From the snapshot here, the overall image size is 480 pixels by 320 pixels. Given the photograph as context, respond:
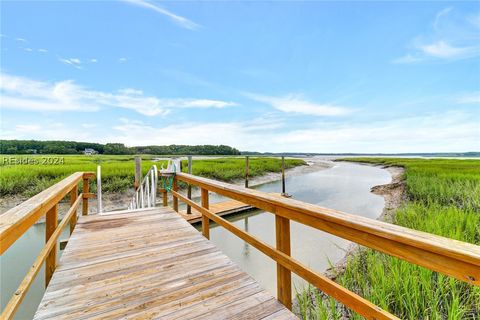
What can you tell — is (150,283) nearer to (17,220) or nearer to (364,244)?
(17,220)

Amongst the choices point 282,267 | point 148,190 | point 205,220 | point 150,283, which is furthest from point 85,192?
point 282,267

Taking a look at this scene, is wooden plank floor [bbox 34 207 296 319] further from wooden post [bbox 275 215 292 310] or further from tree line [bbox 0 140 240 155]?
tree line [bbox 0 140 240 155]

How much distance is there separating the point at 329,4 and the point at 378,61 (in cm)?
591

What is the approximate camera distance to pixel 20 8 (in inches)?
246

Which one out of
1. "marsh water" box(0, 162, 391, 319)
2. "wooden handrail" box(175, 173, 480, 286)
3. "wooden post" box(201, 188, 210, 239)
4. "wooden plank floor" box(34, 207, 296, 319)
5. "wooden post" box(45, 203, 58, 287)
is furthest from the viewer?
"marsh water" box(0, 162, 391, 319)

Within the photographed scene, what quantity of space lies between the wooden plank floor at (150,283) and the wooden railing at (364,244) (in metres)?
0.37

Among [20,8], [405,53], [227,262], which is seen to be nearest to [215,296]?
[227,262]

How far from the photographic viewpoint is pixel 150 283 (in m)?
1.99

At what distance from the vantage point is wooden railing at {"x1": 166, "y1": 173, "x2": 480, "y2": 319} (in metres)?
0.78

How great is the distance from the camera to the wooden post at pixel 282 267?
169 centimetres

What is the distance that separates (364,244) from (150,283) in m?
1.78

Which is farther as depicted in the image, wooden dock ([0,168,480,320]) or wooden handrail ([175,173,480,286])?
wooden dock ([0,168,480,320])

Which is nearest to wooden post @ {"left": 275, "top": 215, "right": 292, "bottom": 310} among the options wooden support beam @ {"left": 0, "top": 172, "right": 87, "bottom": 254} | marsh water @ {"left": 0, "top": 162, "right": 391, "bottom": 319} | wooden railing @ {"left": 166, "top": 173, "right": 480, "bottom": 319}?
wooden railing @ {"left": 166, "top": 173, "right": 480, "bottom": 319}

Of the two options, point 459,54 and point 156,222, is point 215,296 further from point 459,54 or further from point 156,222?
point 459,54
